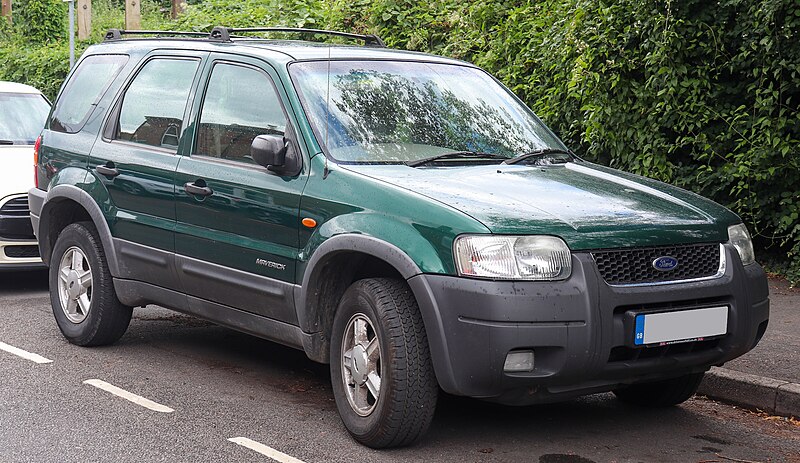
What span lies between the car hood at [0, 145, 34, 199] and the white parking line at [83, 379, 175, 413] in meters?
3.32

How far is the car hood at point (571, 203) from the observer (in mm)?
4930

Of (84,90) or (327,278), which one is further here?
(84,90)

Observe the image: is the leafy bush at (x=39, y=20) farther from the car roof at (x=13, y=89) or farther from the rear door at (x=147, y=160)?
the rear door at (x=147, y=160)

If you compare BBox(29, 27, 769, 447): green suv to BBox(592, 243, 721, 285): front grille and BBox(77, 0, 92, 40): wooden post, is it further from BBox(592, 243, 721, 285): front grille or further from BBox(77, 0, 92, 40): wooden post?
BBox(77, 0, 92, 40): wooden post

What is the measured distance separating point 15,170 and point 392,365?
18.4ft

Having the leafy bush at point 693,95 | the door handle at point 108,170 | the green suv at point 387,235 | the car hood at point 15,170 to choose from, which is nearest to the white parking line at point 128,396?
the green suv at point 387,235


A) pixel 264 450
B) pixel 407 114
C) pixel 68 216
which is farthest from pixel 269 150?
pixel 68 216

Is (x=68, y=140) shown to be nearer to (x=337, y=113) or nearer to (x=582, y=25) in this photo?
(x=337, y=113)

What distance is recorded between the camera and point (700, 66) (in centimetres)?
948

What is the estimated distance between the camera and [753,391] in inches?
246

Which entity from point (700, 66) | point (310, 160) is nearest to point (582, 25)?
point (700, 66)

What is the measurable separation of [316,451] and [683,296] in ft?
5.78

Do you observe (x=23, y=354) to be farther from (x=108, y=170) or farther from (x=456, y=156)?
(x=456, y=156)

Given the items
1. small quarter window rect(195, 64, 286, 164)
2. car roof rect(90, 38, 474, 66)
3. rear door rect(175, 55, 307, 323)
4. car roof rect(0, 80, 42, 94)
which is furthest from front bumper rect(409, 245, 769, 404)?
car roof rect(0, 80, 42, 94)
